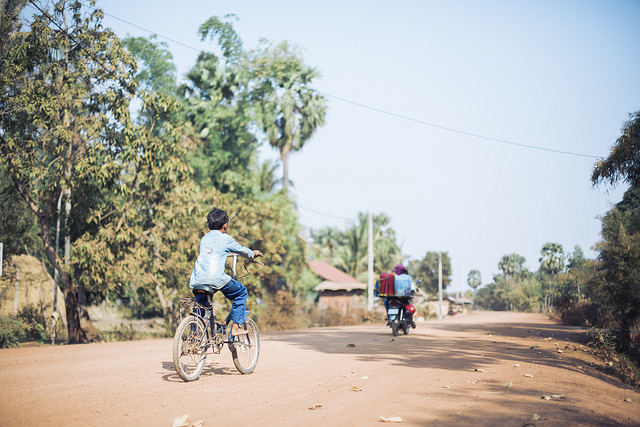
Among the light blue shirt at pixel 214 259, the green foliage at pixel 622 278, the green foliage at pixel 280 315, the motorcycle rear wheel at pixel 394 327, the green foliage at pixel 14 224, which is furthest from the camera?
the green foliage at pixel 280 315

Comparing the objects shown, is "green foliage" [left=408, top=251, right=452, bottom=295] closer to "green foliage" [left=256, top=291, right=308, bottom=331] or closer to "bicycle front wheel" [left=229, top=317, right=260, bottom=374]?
"green foliage" [left=256, top=291, right=308, bottom=331]

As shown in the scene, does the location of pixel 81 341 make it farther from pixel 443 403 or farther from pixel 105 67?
pixel 443 403

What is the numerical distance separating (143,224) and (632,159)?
15.5 meters

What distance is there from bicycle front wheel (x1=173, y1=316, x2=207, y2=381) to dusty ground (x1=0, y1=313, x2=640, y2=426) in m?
0.18

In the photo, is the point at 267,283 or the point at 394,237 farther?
the point at 394,237

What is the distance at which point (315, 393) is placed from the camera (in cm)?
639

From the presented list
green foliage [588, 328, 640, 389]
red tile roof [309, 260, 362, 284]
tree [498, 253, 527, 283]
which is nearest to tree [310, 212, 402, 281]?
red tile roof [309, 260, 362, 284]

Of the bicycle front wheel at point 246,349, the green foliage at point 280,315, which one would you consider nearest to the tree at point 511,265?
the green foliage at point 280,315

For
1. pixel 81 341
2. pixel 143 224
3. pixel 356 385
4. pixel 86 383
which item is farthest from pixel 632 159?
pixel 81 341

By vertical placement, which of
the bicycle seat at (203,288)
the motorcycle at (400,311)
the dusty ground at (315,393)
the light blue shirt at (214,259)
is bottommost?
the dusty ground at (315,393)

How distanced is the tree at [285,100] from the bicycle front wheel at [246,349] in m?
34.8

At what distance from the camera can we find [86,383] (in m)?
7.17

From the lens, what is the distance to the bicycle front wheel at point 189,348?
22.5 feet

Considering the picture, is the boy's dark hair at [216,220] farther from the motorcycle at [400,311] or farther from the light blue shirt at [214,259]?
the motorcycle at [400,311]
